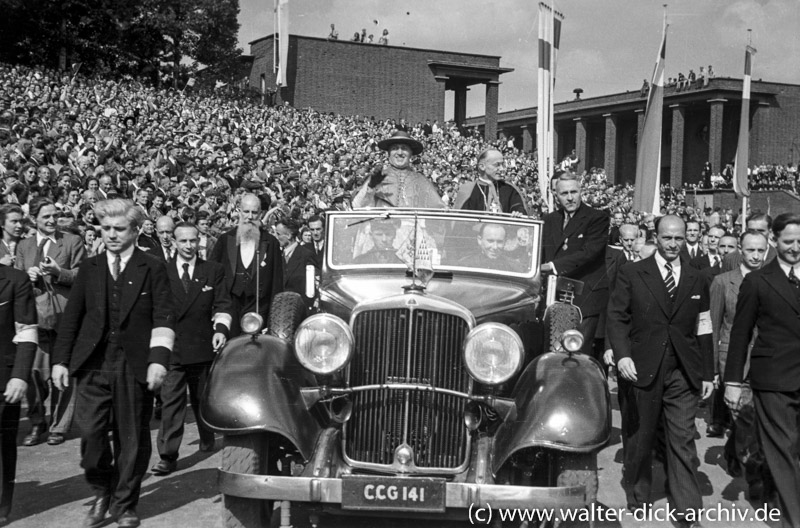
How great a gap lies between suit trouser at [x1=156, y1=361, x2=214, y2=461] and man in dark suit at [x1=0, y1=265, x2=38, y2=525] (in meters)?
1.46

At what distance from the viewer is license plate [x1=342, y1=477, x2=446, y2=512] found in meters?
4.23

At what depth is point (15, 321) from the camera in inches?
201

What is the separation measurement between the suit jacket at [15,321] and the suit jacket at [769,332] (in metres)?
4.20

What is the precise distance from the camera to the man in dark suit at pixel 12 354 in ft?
16.3

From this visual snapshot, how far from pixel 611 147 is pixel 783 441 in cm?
4137

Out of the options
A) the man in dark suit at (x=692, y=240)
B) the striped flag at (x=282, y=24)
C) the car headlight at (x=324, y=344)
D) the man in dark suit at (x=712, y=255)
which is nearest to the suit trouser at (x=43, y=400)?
the car headlight at (x=324, y=344)

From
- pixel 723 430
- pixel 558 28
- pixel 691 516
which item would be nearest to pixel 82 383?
pixel 691 516

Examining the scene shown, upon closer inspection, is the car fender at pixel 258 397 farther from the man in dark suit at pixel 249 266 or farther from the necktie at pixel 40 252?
the necktie at pixel 40 252

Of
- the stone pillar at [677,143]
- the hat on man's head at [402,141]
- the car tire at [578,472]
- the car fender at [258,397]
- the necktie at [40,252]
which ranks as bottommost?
the car tire at [578,472]

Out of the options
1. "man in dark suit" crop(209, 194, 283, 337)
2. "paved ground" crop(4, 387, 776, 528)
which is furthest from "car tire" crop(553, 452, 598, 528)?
"man in dark suit" crop(209, 194, 283, 337)

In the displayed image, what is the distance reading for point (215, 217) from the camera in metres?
13.3

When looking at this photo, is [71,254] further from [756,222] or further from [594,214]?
[756,222]

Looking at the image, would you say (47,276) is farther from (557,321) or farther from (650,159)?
(650,159)

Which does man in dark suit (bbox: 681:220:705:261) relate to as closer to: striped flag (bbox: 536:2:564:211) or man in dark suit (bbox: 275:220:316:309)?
striped flag (bbox: 536:2:564:211)
